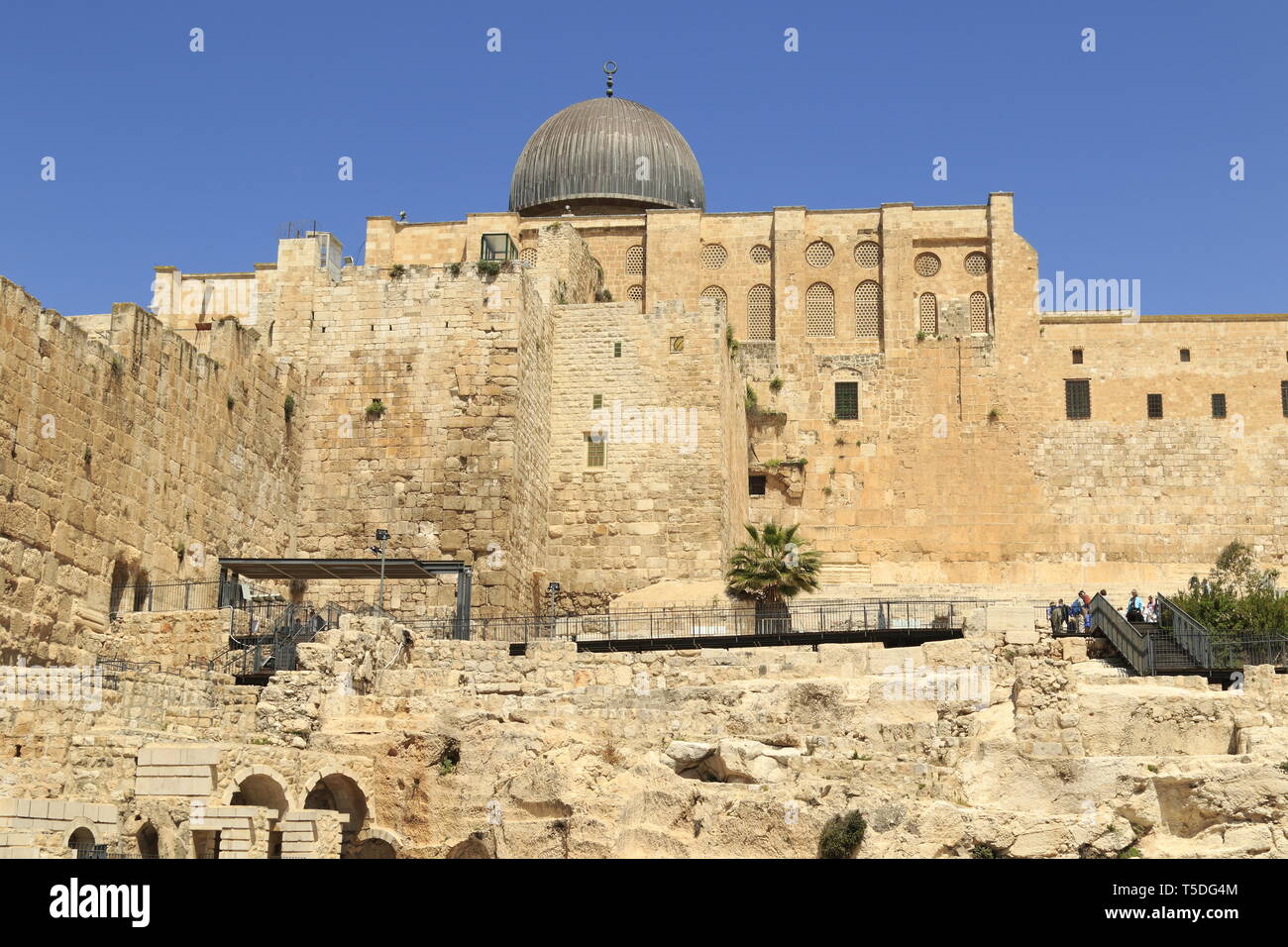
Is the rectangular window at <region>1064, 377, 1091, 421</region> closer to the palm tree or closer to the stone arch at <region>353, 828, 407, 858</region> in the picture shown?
the palm tree

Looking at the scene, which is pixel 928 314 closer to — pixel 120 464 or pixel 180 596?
pixel 180 596

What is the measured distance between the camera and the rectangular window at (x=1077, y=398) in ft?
130

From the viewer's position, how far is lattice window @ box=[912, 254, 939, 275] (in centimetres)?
4066

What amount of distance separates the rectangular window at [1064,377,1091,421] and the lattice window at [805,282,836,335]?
5.34m

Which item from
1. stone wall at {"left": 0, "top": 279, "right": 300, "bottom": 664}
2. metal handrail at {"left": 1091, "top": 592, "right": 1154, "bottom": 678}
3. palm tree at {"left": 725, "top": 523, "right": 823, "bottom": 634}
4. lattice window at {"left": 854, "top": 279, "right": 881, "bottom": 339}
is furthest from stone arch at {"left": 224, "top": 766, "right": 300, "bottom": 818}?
lattice window at {"left": 854, "top": 279, "right": 881, "bottom": 339}

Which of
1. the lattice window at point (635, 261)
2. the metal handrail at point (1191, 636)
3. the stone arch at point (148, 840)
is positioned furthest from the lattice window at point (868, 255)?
the stone arch at point (148, 840)

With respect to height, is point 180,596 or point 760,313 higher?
point 760,313

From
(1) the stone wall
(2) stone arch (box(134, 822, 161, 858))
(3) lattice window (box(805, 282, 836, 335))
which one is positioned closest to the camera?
(2) stone arch (box(134, 822, 161, 858))

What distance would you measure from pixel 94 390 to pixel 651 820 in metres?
11.5

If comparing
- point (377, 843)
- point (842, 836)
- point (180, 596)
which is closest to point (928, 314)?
point (180, 596)

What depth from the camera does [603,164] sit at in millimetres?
43312

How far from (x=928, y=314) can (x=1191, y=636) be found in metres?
15.7

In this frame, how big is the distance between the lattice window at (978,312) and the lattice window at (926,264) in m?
1.09
